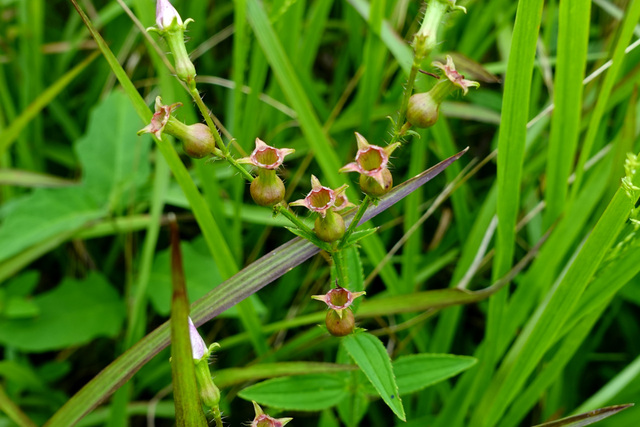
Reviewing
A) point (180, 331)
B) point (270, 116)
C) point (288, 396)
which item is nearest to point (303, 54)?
point (270, 116)

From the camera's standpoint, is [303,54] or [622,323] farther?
[303,54]

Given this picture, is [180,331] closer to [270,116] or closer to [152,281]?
[152,281]

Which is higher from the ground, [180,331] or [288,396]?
[180,331]

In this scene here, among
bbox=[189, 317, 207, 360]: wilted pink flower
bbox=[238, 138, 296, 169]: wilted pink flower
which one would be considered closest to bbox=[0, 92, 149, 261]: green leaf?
bbox=[189, 317, 207, 360]: wilted pink flower

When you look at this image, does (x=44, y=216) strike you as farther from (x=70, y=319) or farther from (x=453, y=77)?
(x=453, y=77)

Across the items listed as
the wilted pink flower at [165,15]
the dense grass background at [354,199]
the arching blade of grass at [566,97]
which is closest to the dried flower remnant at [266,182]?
the wilted pink flower at [165,15]

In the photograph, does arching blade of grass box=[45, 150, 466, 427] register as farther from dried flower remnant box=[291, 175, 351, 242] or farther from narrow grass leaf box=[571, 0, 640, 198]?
narrow grass leaf box=[571, 0, 640, 198]
